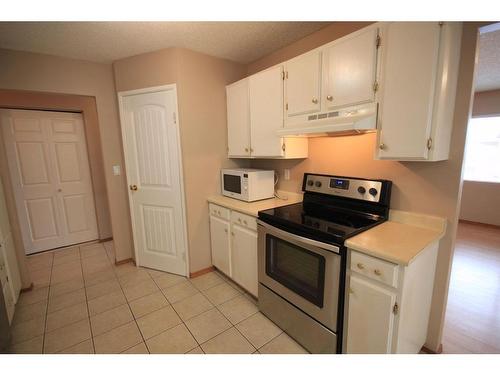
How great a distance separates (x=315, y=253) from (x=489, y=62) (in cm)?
332

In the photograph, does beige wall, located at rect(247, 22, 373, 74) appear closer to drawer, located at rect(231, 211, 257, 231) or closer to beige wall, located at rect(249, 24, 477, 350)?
beige wall, located at rect(249, 24, 477, 350)

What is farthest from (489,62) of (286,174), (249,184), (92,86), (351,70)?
(92,86)

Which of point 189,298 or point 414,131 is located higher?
point 414,131

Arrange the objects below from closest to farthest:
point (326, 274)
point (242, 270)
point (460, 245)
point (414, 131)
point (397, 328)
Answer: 1. point (397, 328)
2. point (414, 131)
3. point (326, 274)
4. point (242, 270)
5. point (460, 245)

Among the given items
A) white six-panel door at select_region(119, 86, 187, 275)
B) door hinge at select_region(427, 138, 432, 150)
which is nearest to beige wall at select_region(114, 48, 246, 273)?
white six-panel door at select_region(119, 86, 187, 275)

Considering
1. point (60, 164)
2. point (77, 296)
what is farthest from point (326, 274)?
point (60, 164)

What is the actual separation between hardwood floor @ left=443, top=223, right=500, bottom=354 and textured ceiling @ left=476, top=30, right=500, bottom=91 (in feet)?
6.77

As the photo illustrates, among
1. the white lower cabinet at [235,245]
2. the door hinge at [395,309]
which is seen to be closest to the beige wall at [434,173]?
the door hinge at [395,309]

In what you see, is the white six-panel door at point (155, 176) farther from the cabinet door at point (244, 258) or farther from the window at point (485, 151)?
the window at point (485, 151)

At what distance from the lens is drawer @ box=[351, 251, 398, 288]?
117 cm
